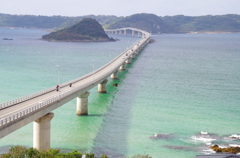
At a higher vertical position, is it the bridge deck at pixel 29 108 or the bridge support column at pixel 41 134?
the bridge deck at pixel 29 108

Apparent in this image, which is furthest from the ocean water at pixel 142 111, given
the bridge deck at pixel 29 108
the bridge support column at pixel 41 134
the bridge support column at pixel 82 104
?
the bridge deck at pixel 29 108

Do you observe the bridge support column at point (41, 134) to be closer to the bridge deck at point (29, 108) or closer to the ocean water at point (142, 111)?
the bridge deck at point (29, 108)

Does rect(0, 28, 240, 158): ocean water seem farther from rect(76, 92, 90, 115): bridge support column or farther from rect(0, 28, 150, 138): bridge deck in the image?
rect(0, 28, 150, 138): bridge deck

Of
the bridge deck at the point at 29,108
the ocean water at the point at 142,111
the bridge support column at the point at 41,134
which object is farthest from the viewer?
the ocean water at the point at 142,111

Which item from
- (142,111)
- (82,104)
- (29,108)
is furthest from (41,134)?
(142,111)

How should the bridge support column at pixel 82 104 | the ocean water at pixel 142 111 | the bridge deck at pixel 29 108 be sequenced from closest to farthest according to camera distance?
the bridge deck at pixel 29 108 < the ocean water at pixel 142 111 < the bridge support column at pixel 82 104

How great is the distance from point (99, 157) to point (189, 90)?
4533 centimetres

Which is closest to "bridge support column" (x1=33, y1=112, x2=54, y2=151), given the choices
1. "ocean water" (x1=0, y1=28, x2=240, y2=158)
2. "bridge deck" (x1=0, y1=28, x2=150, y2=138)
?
"bridge deck" (x1=0, y1=28, x2=150, y2=138)

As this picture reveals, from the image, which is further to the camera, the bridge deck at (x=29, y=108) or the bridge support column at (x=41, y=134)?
the bridge support column at (x=41, y=134)

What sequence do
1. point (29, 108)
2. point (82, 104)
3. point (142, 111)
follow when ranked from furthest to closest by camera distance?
point (142, 111), point (82, 104), point (29, 108)

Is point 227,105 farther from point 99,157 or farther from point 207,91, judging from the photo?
point 99,157

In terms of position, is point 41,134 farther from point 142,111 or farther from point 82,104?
point 142,111

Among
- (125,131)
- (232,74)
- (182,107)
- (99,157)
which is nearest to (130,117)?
(125,131)

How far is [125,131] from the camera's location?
5184cm
